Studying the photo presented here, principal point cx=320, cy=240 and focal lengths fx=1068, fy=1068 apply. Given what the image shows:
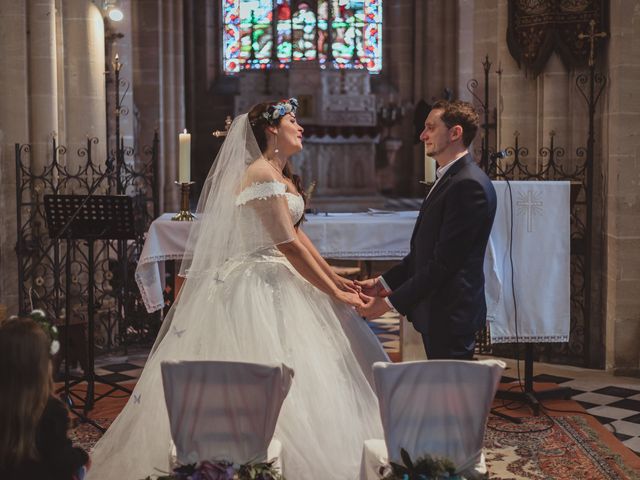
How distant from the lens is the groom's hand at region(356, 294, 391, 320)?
5.09m

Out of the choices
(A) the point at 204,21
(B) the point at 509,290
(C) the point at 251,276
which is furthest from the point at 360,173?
(C) the point at 251,276

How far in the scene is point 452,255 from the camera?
188 inches

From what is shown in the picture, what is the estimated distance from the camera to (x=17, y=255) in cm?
826

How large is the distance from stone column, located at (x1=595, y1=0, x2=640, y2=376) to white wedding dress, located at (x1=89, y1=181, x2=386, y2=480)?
3.15m

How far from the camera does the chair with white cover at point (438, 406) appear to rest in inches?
142

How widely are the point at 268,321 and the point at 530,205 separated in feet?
7.49

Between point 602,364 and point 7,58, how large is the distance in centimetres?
519

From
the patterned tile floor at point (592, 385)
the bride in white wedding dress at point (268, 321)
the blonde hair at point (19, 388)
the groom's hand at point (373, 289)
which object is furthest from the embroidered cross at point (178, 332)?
the patterned tile floor at point (592, 385)

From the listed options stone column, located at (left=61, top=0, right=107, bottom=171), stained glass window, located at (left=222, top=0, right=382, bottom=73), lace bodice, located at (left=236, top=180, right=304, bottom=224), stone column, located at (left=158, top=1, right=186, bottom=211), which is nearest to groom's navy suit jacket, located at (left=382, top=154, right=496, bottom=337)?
lace bodice, located at (left=236, top=180, right=304, bottom=224)

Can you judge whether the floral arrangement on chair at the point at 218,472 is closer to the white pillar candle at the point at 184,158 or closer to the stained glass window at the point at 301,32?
the white pillar candle at the point at 184,158

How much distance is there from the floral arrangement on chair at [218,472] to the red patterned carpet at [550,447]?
209cm

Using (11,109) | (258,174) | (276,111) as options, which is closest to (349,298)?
(258,174)

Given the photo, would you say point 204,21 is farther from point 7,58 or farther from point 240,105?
point 7,58

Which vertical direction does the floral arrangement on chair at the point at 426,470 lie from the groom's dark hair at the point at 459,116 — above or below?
below
